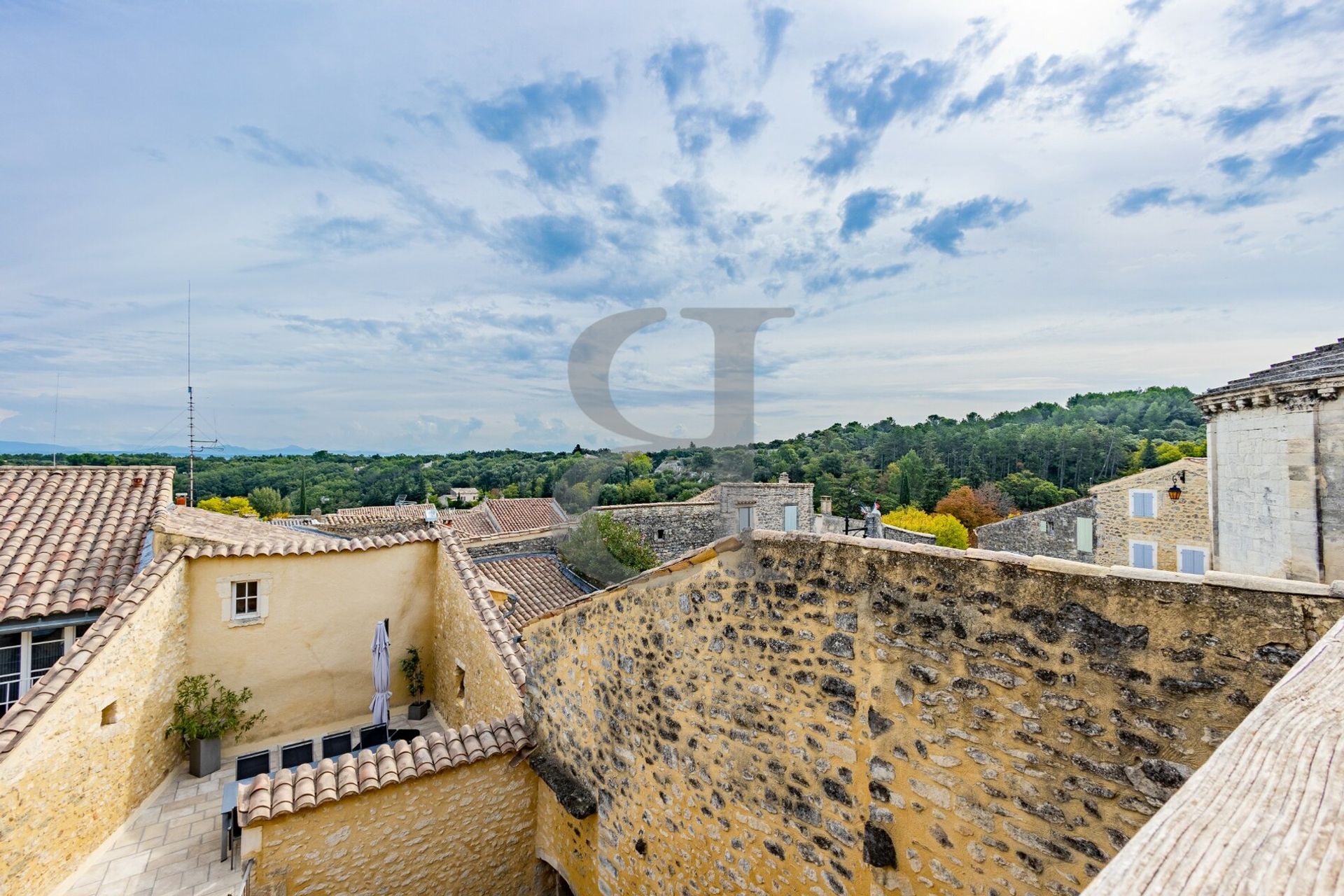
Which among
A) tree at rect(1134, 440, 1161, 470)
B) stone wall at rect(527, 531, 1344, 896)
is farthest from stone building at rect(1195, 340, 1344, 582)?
tree at rect(1134, 440, 1161, 470)

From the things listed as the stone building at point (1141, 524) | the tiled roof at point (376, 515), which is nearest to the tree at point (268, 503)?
the tiled roof at point (376, 515)

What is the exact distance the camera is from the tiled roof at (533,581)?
12742 millimetres

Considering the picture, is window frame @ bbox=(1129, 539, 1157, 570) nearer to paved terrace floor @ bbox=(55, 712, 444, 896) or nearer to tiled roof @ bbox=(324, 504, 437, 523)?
paved terrace floor @ bbox=(55, 712, 444, 896)

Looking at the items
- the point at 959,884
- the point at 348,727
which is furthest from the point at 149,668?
the point at 959,884

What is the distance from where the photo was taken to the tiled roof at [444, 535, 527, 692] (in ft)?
24.0

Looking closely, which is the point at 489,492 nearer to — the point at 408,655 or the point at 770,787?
the point at 408,655

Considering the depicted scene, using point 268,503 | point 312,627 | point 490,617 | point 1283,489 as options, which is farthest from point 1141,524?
point 268,503

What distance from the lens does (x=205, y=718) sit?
26.7 ft

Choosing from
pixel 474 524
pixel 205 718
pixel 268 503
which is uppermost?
pixel 474 524

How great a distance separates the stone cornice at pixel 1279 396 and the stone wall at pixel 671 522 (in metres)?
7.41

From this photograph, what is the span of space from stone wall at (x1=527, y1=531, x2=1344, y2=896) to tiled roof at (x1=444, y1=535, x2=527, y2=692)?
240cm

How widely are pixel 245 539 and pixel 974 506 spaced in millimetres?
38892

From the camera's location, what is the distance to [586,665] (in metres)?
5.67

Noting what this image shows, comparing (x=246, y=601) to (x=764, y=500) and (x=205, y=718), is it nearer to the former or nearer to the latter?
(x=205, y=718)
